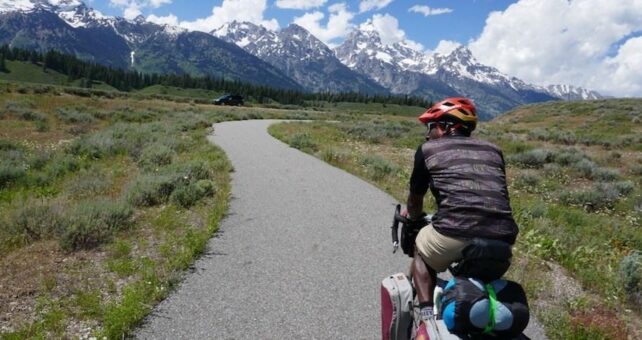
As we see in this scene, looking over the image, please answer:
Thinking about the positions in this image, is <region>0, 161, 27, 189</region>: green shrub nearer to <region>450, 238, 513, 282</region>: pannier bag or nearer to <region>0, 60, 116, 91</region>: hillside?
<region>450, 238, 513, 282</region>: pannier bag

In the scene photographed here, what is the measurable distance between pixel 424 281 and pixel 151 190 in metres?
7.43

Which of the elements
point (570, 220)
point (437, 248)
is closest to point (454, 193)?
point (437, 248)

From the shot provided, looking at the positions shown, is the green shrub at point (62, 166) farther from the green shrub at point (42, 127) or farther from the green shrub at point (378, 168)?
the green shrub at point (42, 127)

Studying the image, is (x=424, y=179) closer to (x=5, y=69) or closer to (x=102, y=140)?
(x=102, y=140)

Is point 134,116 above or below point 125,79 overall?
below

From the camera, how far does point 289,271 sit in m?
6.30

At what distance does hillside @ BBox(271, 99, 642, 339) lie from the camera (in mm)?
5711

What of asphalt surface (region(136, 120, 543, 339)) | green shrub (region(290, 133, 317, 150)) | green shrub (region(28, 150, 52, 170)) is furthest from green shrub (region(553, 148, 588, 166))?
green shrub (region(28, 150, 52, 170))

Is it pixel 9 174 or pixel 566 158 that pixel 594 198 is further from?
pixel 9 174

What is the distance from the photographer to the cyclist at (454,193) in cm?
331

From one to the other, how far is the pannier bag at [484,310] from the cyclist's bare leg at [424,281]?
0.64 meters

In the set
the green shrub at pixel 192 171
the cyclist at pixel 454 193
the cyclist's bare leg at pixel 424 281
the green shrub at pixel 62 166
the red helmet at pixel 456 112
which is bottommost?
the green shrub at pixel 62 166

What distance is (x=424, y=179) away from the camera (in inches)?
146

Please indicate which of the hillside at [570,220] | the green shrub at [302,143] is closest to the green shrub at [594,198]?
the hillside at [570,220]
